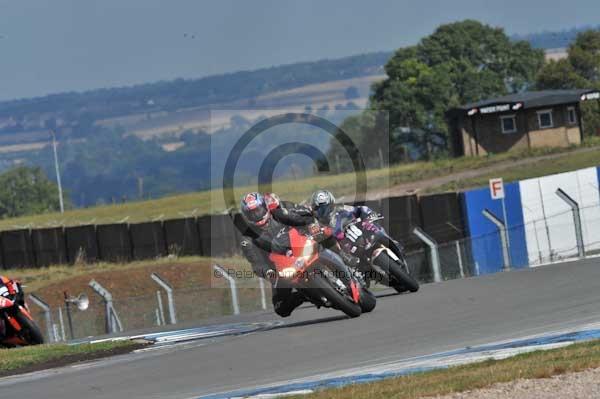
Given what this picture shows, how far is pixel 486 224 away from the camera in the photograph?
31188 millimetres

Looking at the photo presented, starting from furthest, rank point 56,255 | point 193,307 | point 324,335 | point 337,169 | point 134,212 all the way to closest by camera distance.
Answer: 1. point 134,212
2. point 56,255
3. point 337,169
4. point 193,307
5. point 324,335

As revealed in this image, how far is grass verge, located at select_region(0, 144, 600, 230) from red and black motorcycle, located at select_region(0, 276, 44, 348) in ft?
35.5

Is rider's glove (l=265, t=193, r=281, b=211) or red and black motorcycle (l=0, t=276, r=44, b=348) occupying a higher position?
rider's glove (l=265, t=193, r=281, b=211)

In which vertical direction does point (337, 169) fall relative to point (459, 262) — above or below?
above

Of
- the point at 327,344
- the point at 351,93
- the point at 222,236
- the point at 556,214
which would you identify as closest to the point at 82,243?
the point at 222,236

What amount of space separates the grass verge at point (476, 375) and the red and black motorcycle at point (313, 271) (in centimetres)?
471

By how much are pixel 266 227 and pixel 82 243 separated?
29876 mm

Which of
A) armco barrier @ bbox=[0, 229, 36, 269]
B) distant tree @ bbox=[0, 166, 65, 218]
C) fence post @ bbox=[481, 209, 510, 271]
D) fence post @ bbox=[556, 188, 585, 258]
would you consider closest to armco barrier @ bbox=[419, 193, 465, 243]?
fence post @ bbox=[481, 209, 510, 271]

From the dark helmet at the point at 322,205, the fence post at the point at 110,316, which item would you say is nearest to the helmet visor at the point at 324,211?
the dark helmet at the point at 322,205

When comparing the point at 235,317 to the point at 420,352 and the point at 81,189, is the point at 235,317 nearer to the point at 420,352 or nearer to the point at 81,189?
the point at 420,352

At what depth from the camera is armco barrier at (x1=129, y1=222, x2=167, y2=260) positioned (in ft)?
137

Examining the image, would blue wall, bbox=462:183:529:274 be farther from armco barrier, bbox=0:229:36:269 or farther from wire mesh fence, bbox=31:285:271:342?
armco barrier, bbox=0:229:36:269

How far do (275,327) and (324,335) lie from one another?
211cm

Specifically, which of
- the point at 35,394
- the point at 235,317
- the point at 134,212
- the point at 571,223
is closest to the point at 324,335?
the point at 35,394
